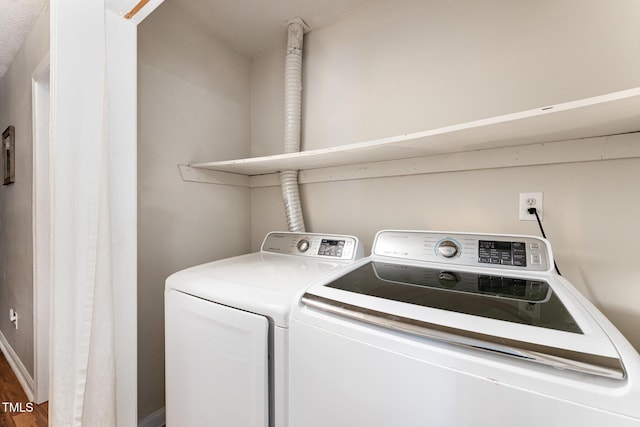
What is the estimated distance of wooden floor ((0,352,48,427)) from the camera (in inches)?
58.9

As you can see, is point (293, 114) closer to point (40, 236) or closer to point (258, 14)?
point (258, 14)

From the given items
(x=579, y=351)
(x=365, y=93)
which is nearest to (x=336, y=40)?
(x=365, y=93)

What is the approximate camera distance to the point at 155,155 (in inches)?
56.1

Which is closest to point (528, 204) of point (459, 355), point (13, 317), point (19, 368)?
point (459, 355)

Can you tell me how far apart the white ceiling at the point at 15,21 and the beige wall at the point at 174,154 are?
0.85 meters

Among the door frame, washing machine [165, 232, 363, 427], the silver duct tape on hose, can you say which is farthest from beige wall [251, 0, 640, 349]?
the door frame

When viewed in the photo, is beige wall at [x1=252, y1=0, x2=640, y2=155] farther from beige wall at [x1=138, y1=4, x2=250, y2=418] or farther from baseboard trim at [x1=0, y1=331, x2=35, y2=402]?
baseboard trim at [x1=0, y1=331, x2=35, y2=402]

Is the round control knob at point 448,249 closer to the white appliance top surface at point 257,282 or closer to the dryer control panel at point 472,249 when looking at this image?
the dryer control panel at point 472,249

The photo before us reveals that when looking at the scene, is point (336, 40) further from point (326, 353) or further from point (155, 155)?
point (326, 353)

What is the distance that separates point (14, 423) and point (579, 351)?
2.65 meters

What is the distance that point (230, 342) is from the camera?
2.73ft

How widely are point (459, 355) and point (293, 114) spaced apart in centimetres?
Result: 150

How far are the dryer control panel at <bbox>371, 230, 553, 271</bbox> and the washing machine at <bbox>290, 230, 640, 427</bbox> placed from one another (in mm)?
31

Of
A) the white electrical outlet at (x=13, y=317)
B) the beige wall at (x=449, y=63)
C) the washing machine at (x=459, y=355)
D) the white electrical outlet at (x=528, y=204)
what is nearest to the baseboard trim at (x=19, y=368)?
the white electrical outlet at (x=13, y=317)
